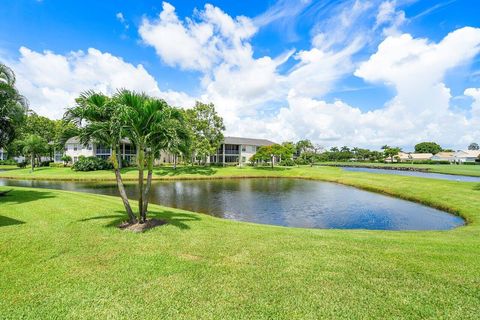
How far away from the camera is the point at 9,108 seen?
17188mm

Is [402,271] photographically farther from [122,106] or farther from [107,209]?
[107,209]

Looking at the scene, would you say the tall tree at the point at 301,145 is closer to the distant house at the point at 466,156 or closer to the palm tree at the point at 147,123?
the distant house at the point at 466,156

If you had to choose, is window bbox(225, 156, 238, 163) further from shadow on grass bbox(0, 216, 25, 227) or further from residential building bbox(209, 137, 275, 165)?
shadow on grass bbox(0, 216, 25, 227)

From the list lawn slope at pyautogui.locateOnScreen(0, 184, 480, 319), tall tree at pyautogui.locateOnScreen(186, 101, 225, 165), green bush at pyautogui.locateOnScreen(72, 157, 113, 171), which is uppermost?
tall tree at pyautogui.locateOnScreen(186, 101, 225, 165)

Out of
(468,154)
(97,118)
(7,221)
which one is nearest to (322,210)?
(97,118)

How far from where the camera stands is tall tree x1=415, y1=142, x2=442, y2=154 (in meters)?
174

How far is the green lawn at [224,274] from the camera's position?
5430 mm

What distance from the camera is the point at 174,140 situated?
36.9 feet

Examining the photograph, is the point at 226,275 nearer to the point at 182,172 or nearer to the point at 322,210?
the point at 322,210

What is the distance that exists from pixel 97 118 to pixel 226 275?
8.86 meters

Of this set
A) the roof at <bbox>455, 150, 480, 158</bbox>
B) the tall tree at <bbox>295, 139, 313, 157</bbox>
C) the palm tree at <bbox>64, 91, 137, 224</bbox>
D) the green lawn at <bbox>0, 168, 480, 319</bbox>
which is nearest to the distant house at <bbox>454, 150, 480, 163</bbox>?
the roof at <bbox>455, 150, 480, 158</bbox>

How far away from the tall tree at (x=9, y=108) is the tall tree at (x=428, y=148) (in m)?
213

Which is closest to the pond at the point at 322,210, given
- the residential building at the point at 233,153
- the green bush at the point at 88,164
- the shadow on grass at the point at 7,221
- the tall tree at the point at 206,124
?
the shadow on grass at the point at 7,221

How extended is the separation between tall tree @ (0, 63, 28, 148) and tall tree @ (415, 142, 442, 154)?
21283cm
